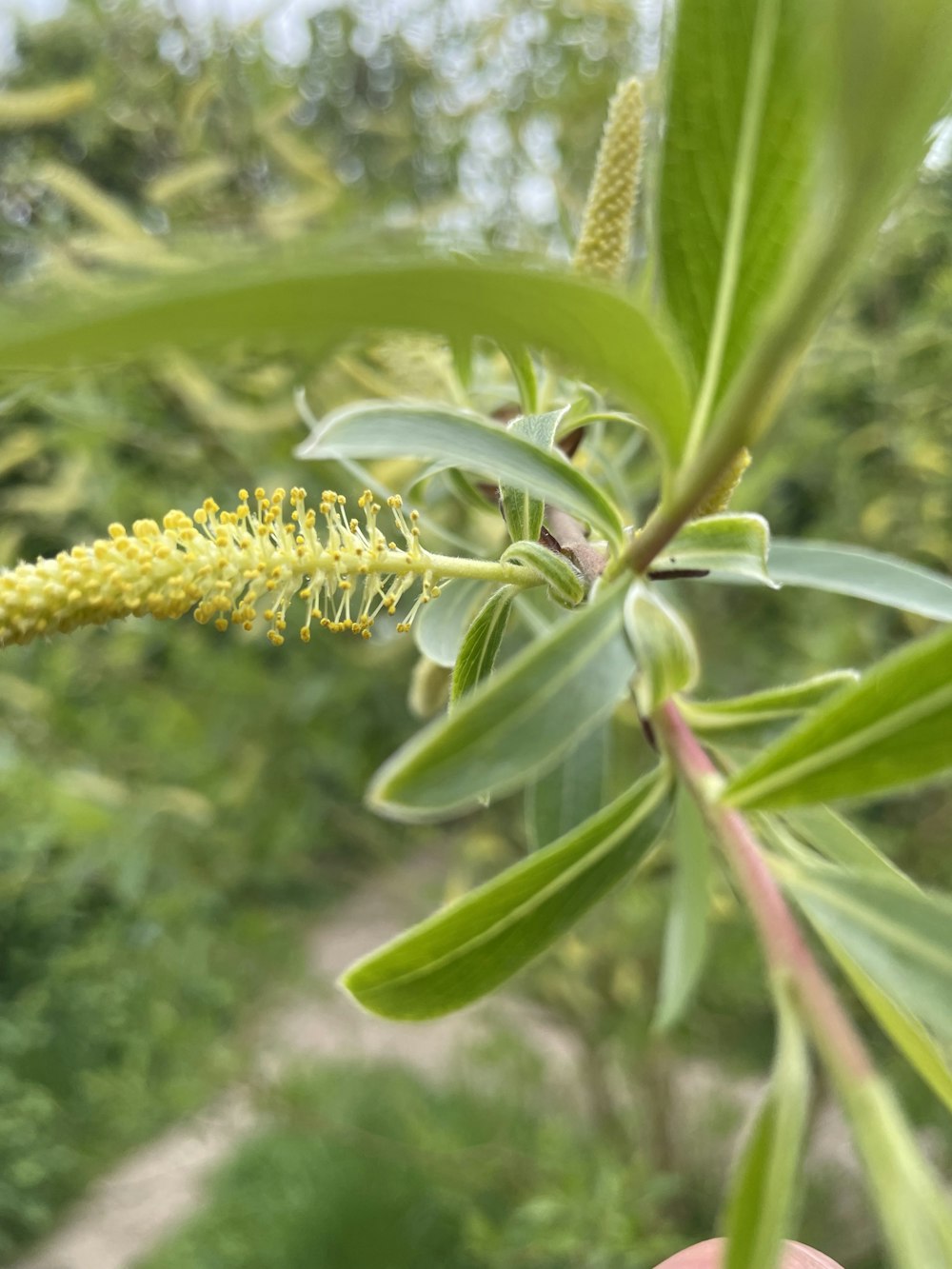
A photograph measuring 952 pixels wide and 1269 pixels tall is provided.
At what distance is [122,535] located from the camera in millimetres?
262

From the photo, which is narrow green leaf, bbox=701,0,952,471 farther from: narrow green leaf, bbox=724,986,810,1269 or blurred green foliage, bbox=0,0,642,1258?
blurred green foliage, bbox=0,0,642,1258

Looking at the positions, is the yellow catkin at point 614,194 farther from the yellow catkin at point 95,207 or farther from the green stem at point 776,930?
the yellow catkin at point 95,207

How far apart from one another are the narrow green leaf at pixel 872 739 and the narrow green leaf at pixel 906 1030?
41mm

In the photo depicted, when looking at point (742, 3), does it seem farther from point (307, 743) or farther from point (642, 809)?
point (307, 743)

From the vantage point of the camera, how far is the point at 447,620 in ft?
1.05

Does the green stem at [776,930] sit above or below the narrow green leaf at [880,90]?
below

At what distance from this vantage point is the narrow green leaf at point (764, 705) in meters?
0.24

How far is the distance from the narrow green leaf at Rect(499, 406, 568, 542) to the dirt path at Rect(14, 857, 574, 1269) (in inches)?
55.1

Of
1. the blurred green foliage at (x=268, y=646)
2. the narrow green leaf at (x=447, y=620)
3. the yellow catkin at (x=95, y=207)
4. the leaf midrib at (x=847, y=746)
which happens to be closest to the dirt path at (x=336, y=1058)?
the blurred green foliage at (x=268, y=646)

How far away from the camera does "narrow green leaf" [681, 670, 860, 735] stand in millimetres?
244

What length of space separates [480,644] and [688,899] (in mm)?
94

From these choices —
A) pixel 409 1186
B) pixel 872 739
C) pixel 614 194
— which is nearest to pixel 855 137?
pixel 872 739

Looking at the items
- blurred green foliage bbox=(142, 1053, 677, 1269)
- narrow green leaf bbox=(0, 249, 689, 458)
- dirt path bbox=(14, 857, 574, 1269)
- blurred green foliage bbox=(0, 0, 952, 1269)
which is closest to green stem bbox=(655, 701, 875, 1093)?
narrow green leaf bbox=(0, 249, 689, 458)

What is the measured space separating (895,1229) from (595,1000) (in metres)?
1.11
